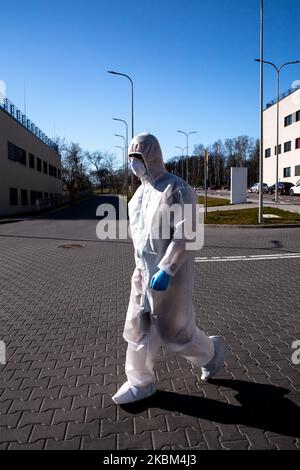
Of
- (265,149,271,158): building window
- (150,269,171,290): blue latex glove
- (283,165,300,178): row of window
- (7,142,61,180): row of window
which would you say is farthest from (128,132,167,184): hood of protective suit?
(265,149,271,158): building window

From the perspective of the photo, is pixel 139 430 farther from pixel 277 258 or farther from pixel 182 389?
pixel 277 258

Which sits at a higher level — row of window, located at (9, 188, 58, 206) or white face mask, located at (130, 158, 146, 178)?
row of window, located at (9, 188, 58, 206)

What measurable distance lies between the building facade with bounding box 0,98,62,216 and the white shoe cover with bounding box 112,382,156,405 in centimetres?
2926

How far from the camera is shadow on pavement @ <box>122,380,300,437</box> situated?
9.27 feet

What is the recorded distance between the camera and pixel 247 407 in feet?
9.99

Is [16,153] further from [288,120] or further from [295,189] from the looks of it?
[288,120]

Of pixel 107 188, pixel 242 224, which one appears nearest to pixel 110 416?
pixel 242 224

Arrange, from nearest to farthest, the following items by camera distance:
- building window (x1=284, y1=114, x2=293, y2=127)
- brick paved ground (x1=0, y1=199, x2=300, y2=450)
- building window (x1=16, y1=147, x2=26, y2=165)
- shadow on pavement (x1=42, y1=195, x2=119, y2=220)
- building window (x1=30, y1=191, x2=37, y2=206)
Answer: brick paved ground (x1=0, y1=199, x2=300, y2=450)
shadow on pavement (x1=42, y1=195, x2=119, y2=220)
building window (x1=16, y1=147, x2=26, y2=165)
building window (x1=30, y1=191, x2=37, y2=206)
building window (x1=284, y1=114, x2=293, y2=127)

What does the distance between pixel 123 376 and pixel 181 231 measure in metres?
1.52

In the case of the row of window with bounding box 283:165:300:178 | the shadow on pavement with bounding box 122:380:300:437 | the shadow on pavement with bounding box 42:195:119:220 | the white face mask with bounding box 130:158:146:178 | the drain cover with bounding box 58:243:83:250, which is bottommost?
the shadow on pavement with bounding box 122:380:300:437

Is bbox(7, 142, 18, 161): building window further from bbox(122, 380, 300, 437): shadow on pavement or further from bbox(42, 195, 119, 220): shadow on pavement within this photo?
bbox(122, 380, 300, 437): shadow on pavement

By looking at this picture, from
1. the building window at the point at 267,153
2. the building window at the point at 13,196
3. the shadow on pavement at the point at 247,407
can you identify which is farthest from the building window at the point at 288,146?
the shadow on pavement at the point at 247,407

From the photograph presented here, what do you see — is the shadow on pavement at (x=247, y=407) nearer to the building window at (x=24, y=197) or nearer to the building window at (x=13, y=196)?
the building window at (x=13, y=196)
